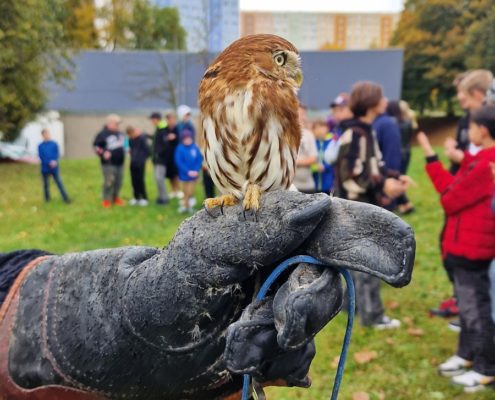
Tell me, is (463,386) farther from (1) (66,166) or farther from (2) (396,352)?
(1) (66,166)

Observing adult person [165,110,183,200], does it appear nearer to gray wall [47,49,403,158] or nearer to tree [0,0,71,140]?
tree [0,0,71,140]

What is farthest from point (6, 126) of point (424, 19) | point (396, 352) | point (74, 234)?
point (424, 19)

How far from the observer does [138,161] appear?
10.8 meters

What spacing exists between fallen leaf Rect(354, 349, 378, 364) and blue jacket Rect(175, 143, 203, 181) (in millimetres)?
5614

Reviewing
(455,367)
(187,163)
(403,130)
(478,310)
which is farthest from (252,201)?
(187,163)

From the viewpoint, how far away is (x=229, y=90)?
172 cm

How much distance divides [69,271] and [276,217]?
0.70m

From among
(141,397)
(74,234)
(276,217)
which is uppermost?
(276,217)

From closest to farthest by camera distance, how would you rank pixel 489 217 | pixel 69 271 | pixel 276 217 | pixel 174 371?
1. pixel 276 217
2. pixel 174 371
3. pixel 69 271
4. pixel 489 217

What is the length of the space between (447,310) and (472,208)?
169 cm

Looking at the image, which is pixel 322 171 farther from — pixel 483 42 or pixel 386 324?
pixel 483 42

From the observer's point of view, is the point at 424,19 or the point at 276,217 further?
the point at 424,19

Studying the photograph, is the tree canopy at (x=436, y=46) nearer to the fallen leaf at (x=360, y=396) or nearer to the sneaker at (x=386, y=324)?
the sneaker at (x=386, y=324)

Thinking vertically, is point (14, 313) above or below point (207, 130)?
below
